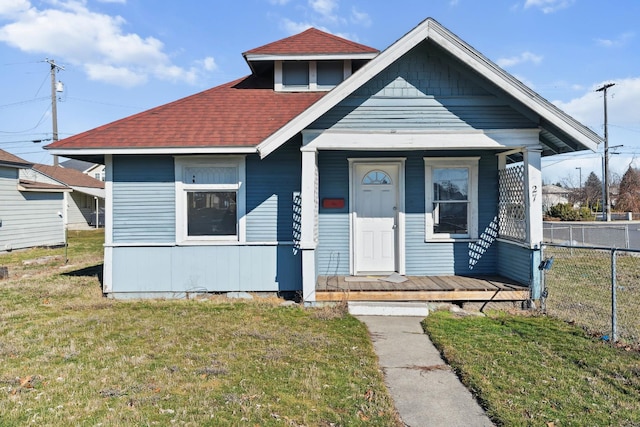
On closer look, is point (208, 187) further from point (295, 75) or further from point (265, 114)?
point (295, 75)


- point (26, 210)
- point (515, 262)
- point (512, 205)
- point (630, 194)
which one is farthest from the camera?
point (630, 194)

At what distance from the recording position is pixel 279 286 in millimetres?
7875

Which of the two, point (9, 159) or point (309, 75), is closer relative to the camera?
point (309, 75)

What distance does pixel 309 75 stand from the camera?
31.2 ft

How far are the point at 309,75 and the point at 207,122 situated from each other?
2.78 m

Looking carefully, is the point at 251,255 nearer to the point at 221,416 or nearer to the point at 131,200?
the point at 131,200

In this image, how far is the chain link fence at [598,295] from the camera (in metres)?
5.61

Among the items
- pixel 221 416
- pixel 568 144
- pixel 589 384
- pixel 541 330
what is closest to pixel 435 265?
pixel 541 330

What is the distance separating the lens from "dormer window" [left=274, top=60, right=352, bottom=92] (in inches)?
373

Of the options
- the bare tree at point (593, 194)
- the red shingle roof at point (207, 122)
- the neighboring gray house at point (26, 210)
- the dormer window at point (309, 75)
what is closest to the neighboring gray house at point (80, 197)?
the neighboring gray house at point (26, 210)

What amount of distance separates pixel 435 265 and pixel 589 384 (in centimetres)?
434

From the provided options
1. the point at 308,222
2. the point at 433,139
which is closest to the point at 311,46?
the point at 433,139

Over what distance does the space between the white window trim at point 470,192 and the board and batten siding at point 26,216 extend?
55.3 feet

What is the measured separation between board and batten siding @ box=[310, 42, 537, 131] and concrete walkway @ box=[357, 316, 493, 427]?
3322mm
